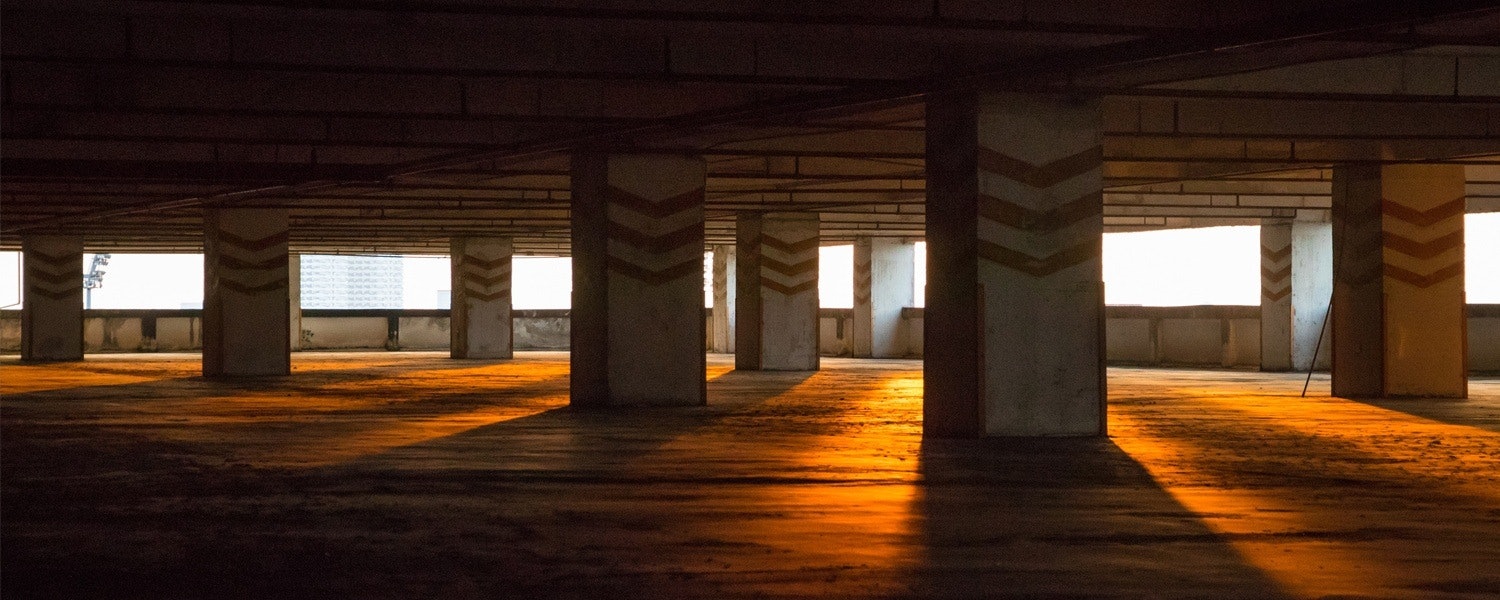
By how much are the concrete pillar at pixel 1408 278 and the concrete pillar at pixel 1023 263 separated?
30.7 feet

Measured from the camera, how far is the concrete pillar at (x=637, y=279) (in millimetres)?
20125

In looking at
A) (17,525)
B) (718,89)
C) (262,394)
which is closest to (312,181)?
(262,394)

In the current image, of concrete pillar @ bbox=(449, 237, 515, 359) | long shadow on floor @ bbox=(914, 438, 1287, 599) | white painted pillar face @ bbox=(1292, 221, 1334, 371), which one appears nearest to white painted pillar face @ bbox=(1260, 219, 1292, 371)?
white painted pillar face @ bbox=(1292, 221, 1334, 371)

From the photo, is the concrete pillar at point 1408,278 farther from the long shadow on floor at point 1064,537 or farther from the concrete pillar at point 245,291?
the concrete pillar at point 245,291

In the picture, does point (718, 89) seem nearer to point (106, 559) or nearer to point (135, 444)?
point (135, 444)

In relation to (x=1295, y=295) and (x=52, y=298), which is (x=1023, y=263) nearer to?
(x=1295, y=295)

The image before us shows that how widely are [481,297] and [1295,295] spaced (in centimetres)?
2234

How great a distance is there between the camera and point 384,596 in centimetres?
685

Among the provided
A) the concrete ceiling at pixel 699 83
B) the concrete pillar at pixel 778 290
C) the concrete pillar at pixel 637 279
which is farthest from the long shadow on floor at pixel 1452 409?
the concrete pillar at pixel 778 290

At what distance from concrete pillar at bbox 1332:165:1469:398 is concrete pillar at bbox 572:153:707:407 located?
1004 cm

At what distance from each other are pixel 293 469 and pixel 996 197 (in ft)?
23.5

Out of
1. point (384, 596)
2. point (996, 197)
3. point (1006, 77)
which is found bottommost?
point (384, 596)

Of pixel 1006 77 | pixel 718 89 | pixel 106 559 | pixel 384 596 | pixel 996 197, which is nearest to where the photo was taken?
pixel 384 596

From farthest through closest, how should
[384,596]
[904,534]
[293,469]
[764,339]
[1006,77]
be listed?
[764,339] < [1006,77] < [293,469] < [904,534] < [384,596]
